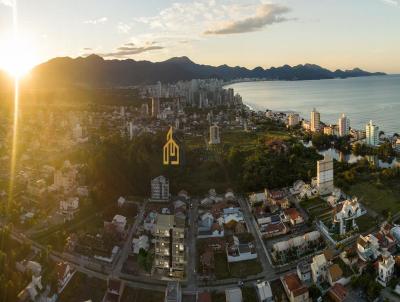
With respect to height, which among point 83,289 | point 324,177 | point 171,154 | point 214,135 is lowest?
point 83,289

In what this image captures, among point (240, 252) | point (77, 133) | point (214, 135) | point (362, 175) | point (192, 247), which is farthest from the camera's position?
point (77, 133)

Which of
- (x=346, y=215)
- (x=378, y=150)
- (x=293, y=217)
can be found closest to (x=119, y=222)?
(x=293, y=217)

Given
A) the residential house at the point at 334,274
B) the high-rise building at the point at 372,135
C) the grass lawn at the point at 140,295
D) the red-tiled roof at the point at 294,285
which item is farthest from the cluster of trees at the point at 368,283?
the high-rise building at the point at 372,135

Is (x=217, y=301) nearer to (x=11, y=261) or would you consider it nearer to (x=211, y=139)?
(x=11, y=261)

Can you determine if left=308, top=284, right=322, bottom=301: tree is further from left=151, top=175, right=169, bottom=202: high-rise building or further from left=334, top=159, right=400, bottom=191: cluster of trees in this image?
left=151, top=175, right=169, bottom=202: high-rise building

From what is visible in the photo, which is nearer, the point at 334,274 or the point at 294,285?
the point at 294,285

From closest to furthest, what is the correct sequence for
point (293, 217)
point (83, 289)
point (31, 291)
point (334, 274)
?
point (31, 291) → point (334, 274) → point (83, 289) → point (293, 217)

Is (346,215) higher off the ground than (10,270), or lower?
higher

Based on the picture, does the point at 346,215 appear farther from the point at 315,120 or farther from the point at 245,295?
the point at 315,120

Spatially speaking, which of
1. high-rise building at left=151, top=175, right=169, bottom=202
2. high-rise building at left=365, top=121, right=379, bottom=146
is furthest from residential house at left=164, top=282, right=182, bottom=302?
high-rise building at left=365, top=121, right=379, bottom=146
